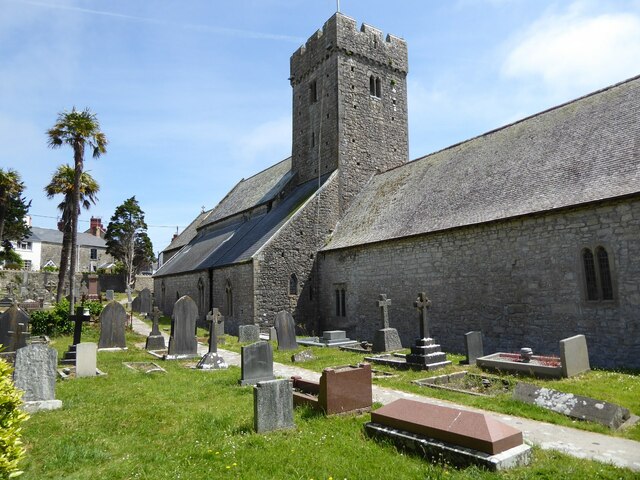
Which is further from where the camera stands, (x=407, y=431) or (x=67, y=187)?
(x=67, y=187)

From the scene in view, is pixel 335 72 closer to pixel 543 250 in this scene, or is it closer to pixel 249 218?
pixel 249 218

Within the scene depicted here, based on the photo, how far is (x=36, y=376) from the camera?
8328mm

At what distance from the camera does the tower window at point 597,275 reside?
1218 cm

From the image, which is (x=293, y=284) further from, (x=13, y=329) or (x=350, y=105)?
(x=13, y=329)

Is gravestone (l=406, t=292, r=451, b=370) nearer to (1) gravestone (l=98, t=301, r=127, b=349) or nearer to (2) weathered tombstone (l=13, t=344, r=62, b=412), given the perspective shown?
(2) weathered tombstone (l=13, t=344, r=62, b=412)

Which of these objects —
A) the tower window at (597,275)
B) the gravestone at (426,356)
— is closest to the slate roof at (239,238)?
the gravestone at (426,356)

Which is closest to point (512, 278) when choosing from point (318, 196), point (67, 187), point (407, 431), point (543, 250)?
point (543, 250)

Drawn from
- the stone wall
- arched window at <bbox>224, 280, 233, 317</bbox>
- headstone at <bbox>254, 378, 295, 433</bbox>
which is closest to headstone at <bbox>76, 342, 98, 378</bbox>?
headstone at <bbox>254, 378, 295, 433</bbox>

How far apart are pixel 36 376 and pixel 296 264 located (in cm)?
1488

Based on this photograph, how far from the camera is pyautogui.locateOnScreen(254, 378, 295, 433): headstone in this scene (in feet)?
21.5

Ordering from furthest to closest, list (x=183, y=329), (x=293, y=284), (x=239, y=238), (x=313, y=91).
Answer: (x=313, y=91)
(x=239, y=238)
(x=293, y=284)
(x=183, y=329)

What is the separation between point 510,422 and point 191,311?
434 inches

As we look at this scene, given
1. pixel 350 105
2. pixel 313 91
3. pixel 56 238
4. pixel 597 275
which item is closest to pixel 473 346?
pixel 597 275

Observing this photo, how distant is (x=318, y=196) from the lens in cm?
2403
